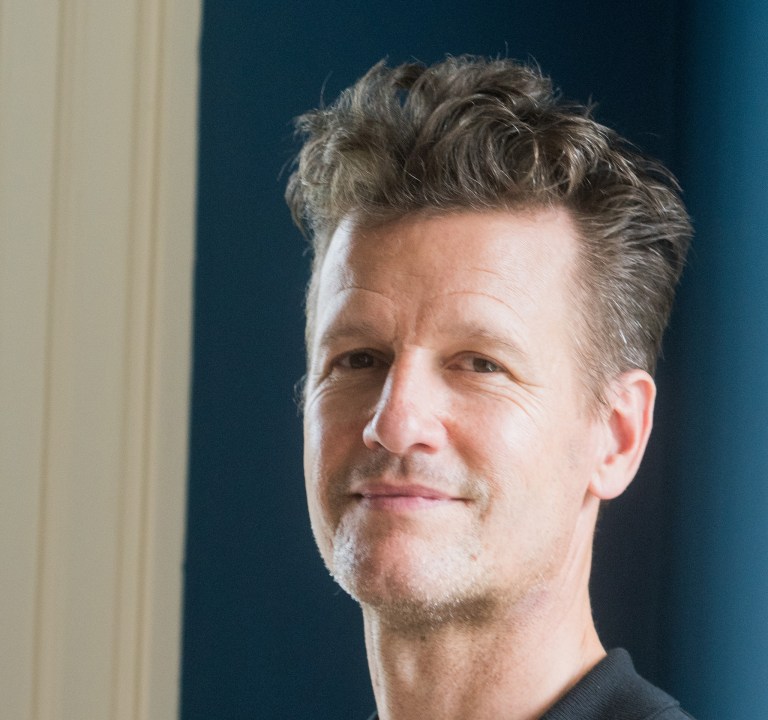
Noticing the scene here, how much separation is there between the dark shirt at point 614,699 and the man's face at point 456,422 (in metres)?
0.12

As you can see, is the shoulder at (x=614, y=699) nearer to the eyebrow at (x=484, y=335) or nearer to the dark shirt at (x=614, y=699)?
the dark shirt at (x=614, y=699)

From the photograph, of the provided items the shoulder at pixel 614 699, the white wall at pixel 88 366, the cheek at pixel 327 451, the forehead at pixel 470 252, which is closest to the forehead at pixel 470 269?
the forehead at pixel 470 252

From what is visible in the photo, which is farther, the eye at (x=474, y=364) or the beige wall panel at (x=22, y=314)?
the beige wall panel at (x=22, y=314)

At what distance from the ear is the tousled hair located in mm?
25

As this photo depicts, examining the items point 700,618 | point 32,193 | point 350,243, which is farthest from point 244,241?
point 700,618

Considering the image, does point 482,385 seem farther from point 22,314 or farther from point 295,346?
point 22,314

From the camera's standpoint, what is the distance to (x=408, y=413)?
1266mm

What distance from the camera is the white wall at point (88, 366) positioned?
176cm

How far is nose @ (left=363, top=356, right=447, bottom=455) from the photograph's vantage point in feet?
4.13

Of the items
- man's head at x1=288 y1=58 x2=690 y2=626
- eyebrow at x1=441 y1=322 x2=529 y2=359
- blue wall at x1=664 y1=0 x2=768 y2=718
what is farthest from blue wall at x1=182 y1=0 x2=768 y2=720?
eyebrow at x1=441 y1=322 x2=529 y2=359

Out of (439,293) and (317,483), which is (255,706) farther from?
(439,293)

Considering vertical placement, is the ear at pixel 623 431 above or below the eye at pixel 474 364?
below

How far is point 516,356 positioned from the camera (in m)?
1.31

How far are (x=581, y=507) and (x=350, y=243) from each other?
44 centimetres
